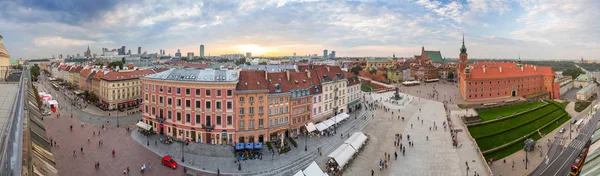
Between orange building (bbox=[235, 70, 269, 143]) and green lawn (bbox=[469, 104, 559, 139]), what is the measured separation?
32.8 meters

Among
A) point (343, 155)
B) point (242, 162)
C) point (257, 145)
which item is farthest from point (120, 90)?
point (343, 155)

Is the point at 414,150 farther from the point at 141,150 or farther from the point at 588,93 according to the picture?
the point at 588,93

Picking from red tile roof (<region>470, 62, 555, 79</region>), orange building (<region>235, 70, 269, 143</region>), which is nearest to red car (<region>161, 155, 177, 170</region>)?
orange building (<region>235, 70, 269, 143</region>)

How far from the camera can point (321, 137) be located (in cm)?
4303

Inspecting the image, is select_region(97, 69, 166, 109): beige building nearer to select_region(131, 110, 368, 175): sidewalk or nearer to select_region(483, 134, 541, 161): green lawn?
A: select_region(131, 110, 368, 175): sidewalk

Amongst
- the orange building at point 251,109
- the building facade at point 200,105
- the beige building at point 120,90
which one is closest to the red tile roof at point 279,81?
the orange building at point 251,109

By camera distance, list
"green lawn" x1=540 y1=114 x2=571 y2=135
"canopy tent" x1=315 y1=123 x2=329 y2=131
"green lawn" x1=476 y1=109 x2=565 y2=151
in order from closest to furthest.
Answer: "canopy tent" x1=315 y1=123 x2=329 y2=131, "green lawn" x1=476 y1=109 x2=565 y2=151, "green lawn" x1=540 y1=114 x2=571 y2=135

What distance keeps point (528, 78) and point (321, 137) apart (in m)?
75.7

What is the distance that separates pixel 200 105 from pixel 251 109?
6.48 meters

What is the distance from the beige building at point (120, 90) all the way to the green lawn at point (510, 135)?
218 feet

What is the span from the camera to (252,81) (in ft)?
136

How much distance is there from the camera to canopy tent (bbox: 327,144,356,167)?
1232 inches

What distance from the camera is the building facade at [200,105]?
39250mm

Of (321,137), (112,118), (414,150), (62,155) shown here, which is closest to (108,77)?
(112,118)
